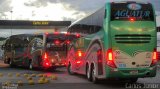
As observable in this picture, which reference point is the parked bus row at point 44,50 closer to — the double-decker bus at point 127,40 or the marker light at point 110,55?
the double-decker bus at point 127,40

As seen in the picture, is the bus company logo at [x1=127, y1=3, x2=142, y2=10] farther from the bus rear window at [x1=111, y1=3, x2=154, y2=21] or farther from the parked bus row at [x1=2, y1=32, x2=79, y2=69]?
the parked bus row at [x1=2, y1=32, x2=79, y2=69]

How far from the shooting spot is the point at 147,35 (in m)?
18.4

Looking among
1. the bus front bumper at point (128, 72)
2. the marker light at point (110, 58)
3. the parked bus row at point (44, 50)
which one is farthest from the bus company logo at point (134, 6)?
the parked bus row at point (44, 50)

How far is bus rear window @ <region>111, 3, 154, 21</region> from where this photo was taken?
720 inches

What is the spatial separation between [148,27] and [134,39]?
30.2 inches

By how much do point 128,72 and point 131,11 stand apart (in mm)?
2451

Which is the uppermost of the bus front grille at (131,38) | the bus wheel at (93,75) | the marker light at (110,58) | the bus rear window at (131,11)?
the bus rear window at (131,11)

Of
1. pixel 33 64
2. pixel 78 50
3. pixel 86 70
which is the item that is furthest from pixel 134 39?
pixel 33 64

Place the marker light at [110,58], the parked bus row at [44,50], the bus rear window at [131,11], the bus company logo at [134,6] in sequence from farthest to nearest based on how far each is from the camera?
1. the parked bus row at [44,50]
2. the bus company logo at [134,6]
3. the bus rear window at [131,11]
4. the marker light at [110,58]

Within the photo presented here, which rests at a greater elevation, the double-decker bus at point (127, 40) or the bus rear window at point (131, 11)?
the bus rear window at point (131, 11)

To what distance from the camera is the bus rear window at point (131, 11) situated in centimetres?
1830

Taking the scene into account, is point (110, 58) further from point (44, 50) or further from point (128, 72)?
point (44, 50)

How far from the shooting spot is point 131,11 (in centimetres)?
1848

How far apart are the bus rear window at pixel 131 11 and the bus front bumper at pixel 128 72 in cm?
200
